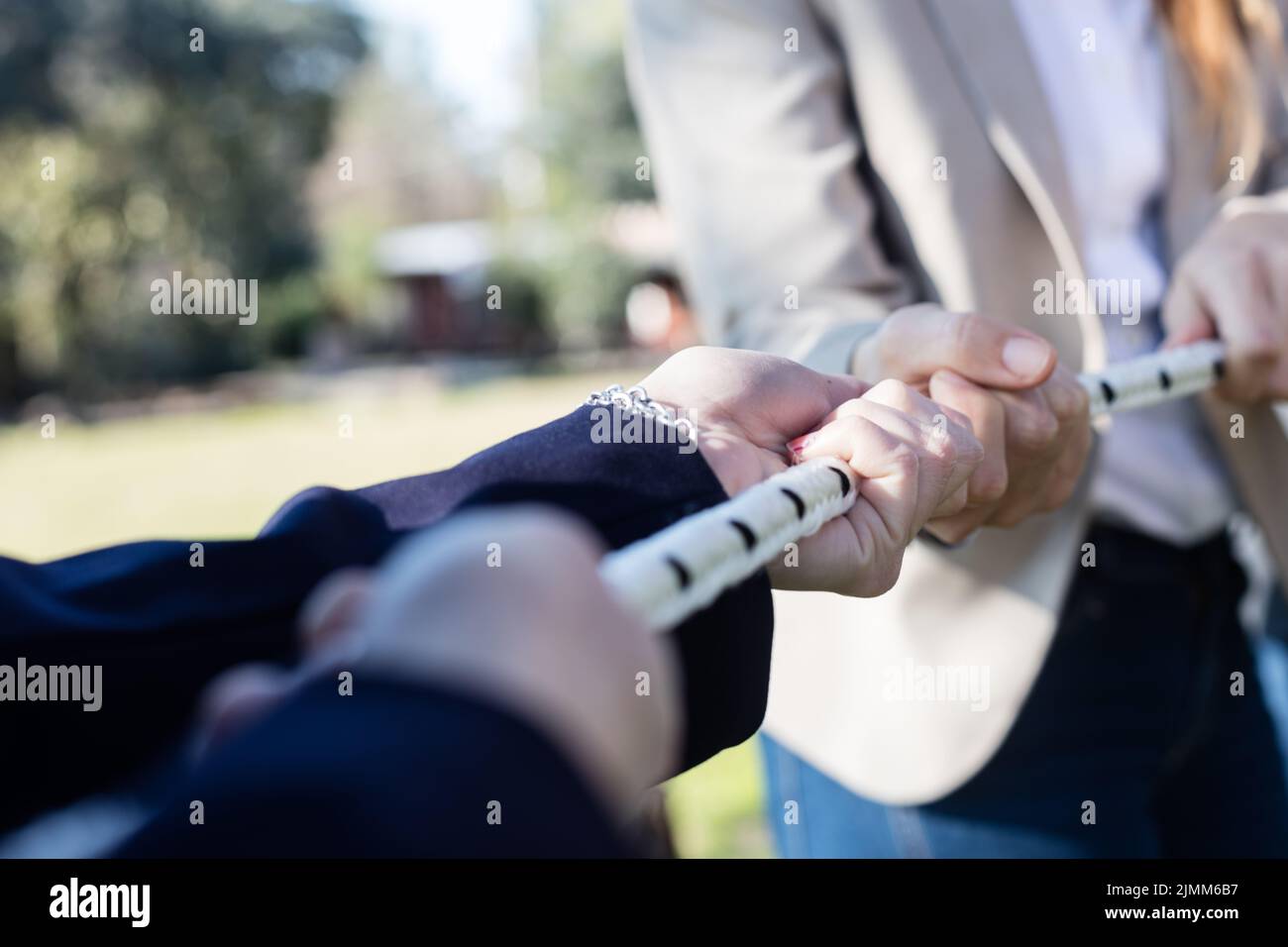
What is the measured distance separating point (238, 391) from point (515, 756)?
22.6 metres

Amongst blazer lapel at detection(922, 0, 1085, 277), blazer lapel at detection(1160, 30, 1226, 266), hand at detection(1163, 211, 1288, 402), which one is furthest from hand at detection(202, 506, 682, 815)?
blazer lapel at detection(1160, 30, 1226, 266)

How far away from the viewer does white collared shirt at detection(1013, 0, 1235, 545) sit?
162 centimetres

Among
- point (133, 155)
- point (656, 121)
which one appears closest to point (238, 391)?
point (133, 155)

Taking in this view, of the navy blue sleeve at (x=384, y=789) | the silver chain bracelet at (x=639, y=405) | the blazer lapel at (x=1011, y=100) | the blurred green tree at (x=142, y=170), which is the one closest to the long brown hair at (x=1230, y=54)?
the blazer lapel at (x=1011, y=100)

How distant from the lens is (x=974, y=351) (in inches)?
47.0

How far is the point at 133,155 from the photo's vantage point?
2131 cm

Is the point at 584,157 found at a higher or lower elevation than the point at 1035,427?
higher

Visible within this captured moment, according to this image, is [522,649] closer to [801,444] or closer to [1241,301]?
[801,444]

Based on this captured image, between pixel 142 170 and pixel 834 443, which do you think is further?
pixel 142 170

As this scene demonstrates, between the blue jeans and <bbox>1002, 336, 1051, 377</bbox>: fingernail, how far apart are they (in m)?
0.54

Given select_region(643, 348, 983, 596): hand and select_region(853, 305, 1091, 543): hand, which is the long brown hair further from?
select_region(643, 348, 983, 596): hand

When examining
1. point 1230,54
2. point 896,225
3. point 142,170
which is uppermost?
point 142,170

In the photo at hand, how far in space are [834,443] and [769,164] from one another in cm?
63

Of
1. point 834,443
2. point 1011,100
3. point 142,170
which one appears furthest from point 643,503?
point 142,170
